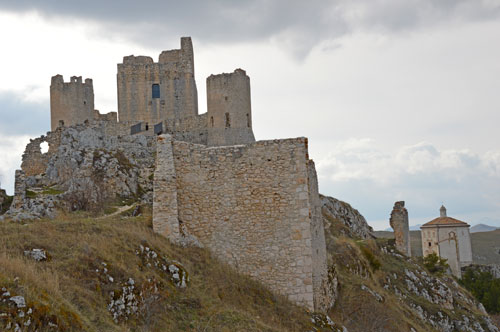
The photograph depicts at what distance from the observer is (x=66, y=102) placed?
3769cm

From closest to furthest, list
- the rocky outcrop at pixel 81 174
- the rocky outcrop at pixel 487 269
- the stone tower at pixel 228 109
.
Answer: the rocky outcrop at pixel 81 174 → the stone tower at pixel 228 109 → the rocky outcrop at pixel 487 269

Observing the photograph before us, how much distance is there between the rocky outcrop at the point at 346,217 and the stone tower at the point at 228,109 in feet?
23.2

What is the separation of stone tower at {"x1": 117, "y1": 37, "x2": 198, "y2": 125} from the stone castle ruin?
1.94m

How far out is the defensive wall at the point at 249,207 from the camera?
13.6 m

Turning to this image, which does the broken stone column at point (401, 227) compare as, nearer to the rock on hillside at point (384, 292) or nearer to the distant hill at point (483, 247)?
the rock on hillside at point (384, 292)

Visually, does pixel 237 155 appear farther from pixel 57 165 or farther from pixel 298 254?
pixel 57 165

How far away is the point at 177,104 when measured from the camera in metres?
40.2

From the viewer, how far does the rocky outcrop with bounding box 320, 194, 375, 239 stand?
32.0m

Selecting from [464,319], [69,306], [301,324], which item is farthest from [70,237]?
[464,319]

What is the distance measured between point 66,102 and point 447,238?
158 feet

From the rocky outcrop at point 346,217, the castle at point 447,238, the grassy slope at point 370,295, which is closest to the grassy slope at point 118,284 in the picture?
the grassy slope at point 370,295

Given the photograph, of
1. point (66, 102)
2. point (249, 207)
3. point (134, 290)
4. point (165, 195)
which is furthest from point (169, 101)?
point (134, 290)

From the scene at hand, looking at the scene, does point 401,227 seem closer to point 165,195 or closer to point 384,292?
point 384,292

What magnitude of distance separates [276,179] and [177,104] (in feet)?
89.8
